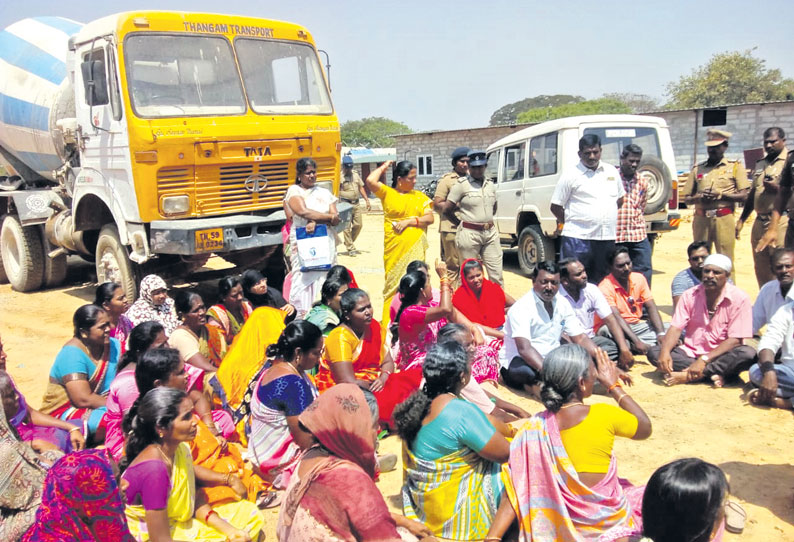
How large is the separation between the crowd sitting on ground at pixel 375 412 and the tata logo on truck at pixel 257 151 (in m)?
1.10

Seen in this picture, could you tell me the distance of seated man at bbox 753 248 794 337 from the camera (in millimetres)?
4500

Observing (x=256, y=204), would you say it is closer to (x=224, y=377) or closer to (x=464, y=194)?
(x=464, y=194)

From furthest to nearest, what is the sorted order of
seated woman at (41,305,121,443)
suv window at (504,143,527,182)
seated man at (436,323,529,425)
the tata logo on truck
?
suv window at (504,143,527,182), the tata logo on truck, seated woman at (41,305,121,443), seated man at (436,323,529,425)

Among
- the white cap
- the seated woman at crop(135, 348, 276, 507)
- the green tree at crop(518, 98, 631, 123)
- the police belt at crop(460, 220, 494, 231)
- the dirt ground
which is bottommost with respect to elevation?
the dirt ground

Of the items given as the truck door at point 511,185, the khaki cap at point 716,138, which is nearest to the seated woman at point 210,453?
the khaki cap at point 716,138

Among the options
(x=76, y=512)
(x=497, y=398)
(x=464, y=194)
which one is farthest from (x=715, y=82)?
(x=76, y=512)

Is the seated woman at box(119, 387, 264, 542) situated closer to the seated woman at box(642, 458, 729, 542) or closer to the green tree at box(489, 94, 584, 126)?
the seated woman at box(642, 458, 729, 542)

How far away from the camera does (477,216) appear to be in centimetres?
617

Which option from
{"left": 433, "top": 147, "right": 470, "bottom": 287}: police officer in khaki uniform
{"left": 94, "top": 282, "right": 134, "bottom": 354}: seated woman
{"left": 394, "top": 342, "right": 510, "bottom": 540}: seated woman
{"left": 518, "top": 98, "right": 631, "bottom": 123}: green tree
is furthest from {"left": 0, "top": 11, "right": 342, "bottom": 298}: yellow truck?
{"left": 518, "top": 98, "right": 631, "bottom": 123}: green tree

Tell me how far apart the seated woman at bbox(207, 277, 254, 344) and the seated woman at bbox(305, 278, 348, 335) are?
0.77m

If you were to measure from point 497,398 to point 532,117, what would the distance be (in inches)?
1276

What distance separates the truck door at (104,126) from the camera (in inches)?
248

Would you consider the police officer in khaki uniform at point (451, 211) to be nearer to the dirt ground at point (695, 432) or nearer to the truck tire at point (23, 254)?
the dirt ground at point (695, 432)

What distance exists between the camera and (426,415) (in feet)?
9.25
